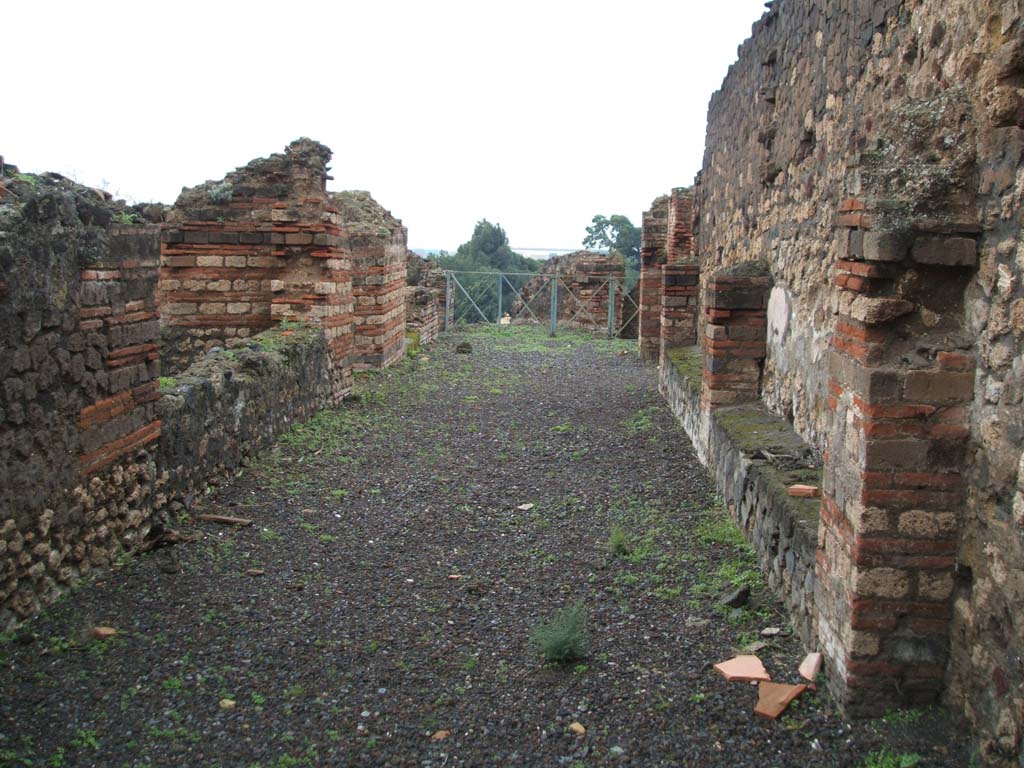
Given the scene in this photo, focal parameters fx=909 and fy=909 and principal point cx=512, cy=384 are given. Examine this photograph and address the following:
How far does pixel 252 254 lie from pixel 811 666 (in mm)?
8106

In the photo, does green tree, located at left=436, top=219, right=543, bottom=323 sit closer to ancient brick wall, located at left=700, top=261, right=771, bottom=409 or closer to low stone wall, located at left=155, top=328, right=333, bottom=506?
low stone wall, located at left=155, top=328, right=333, bottom=506

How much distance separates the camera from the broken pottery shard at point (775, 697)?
3.56 metres

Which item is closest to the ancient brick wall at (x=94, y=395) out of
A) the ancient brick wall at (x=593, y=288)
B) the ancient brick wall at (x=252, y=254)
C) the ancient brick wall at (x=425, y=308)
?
the ancient brick wall at (x=252, y=254)

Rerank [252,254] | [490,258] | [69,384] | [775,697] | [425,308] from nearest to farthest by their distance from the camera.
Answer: [775,697], [69,384], [252,254], [425,308], [490,258]

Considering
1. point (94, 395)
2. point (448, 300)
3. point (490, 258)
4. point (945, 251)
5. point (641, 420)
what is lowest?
point (641, 420)

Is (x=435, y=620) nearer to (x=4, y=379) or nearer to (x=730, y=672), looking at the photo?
(x=730, y=672)

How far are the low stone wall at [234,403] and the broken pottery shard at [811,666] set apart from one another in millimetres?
3918

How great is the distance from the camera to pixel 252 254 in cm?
1023

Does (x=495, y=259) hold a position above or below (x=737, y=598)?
above

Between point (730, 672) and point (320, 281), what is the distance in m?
7.44

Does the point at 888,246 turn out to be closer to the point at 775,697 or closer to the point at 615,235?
the point at 775,697

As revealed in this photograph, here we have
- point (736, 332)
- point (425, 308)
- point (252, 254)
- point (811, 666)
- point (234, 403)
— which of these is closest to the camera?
point (811, 666)

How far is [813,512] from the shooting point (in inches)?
177

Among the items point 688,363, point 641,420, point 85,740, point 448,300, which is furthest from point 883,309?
point 448,300
